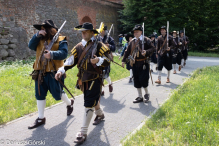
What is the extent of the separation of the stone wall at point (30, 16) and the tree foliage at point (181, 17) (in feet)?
16.9

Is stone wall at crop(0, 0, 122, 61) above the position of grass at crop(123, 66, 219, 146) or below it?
above

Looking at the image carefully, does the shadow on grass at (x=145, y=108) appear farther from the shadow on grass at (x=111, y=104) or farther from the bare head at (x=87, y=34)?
the bare head at (x=87, y=34)

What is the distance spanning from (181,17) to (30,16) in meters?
19.0

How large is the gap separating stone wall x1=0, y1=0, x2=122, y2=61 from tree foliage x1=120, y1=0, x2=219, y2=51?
16.9ft

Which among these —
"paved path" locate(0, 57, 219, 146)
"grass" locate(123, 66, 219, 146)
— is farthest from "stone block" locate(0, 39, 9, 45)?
"grass" locate(123, 66, 219, 146)

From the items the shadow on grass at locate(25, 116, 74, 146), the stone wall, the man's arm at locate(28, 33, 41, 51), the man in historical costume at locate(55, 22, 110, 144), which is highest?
the stone wall

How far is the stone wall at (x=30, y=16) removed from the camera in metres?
11.5

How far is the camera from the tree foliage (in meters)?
23.6

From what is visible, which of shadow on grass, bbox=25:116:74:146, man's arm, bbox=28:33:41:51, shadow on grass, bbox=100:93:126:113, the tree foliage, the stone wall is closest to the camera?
shadow on grass, bbox=25:116:74:146

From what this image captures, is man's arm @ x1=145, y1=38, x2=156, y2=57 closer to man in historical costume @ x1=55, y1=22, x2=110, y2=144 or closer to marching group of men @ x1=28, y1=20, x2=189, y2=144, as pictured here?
marching group of men @ x1=28, y1=20, x2=189, y2=144

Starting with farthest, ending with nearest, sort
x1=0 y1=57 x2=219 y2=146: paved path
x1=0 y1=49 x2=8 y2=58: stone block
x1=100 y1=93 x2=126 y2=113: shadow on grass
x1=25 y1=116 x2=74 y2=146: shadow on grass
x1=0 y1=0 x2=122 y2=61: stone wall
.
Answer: x1=0 y1=0 x2=122 y2=61: stone wall
x1=0 y1=49 x2=8 y2=58: stone block
x1=100 y1=93 x2=126 y2=113: shadow on grass
x1=0 y1=57 x2=219 y2=146: paved path
x1=25 y1=116 x2=74 y2=146: shadow on grass

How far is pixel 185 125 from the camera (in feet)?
12.1

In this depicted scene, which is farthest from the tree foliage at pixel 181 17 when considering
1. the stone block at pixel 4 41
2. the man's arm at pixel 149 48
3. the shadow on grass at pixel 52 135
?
the shadow on grass at pixel 52 135

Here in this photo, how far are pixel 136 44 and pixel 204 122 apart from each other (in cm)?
281
